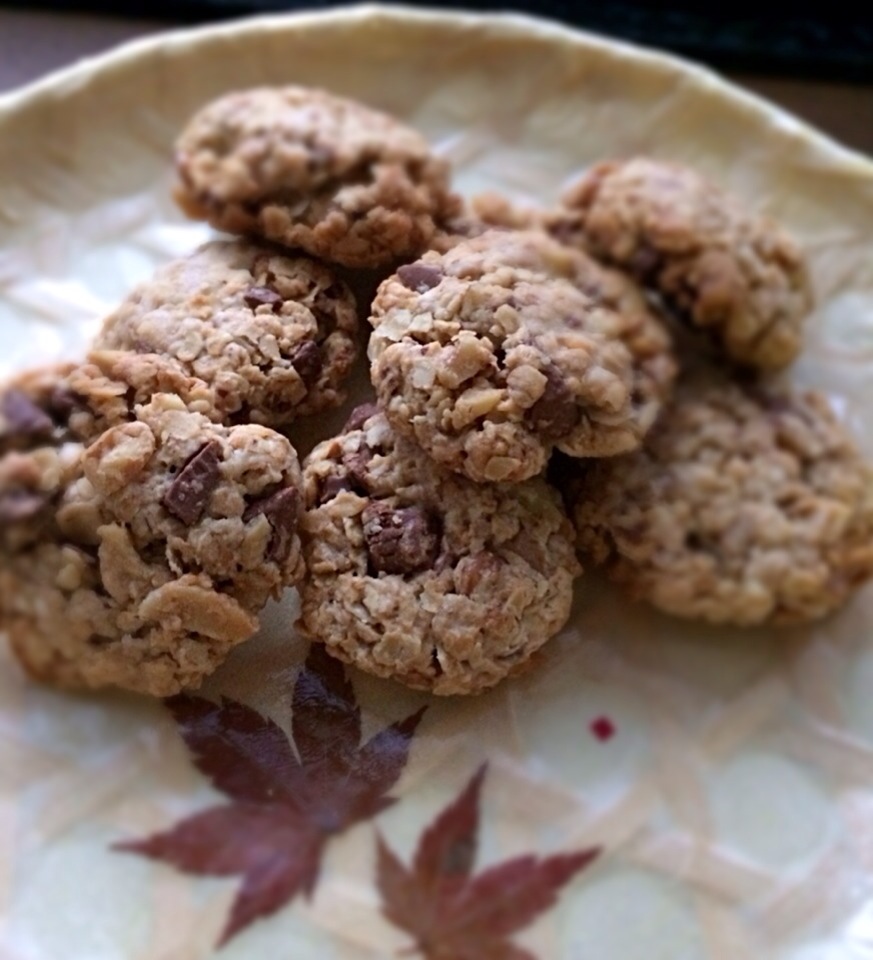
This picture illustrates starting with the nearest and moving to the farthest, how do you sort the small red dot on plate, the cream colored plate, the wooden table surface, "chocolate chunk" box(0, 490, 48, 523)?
"chocolate chunk" box(0, 490, 48, 523) < the cream colored plate < the small red dot on plate < the wooden table surface

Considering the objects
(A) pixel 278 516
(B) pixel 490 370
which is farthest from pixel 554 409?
(A) pixel 278 516

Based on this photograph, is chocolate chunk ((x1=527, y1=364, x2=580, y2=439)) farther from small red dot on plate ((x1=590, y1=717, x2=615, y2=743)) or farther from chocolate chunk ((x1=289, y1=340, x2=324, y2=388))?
small red dot on plate ((x1=590, y1=717, x2=615, y2=743))

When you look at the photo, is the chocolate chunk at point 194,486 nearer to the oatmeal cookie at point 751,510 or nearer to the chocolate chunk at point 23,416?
the chocolate chunk at point 23,416

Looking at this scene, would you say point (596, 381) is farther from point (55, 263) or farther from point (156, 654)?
point (55, 263)

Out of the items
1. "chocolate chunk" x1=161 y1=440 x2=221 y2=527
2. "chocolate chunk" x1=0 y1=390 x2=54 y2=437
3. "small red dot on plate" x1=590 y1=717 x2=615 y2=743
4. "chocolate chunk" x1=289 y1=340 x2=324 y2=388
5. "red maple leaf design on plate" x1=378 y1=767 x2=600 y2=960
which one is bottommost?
"small red dot on plate" x1=590 y1=717 x2=615 y2=743

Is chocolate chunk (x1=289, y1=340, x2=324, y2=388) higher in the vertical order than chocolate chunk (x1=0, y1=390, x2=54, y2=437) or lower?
lower

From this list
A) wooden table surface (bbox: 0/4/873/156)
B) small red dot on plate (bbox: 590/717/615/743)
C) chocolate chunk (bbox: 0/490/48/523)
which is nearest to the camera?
chocolate chunk (bbox: 0/490/48/523)

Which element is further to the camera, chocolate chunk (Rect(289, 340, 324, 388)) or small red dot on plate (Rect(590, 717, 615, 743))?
small red dot on plate (Rect(590, 717, 615, 743))

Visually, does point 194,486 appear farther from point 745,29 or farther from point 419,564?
point 745,29

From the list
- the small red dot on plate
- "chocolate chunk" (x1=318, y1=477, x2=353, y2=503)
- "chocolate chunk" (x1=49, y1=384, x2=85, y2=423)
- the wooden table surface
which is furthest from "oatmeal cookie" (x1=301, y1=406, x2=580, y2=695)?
the wooden table surface
